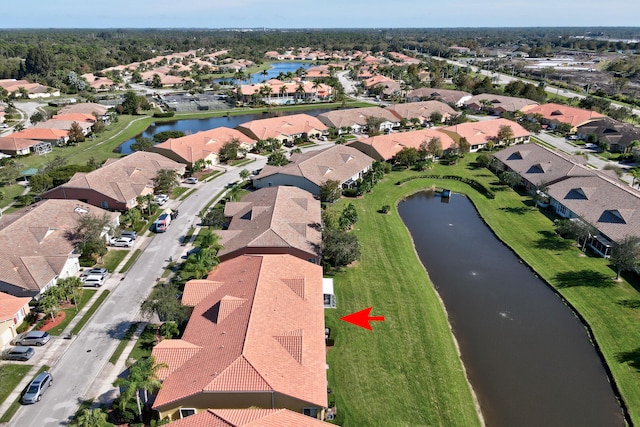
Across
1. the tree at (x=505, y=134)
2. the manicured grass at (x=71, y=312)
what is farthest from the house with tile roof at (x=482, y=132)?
the manicured grass at (x=71, y=312)

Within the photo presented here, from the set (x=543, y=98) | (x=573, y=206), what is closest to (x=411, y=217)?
(x=573, y=206)

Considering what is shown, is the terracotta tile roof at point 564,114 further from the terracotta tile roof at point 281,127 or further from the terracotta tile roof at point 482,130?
the terracotta tile roof at point 281,127

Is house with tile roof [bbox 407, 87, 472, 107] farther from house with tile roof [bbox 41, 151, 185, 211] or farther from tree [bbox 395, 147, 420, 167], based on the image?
house with tile roof [bbox 41, 151, 185, 211]

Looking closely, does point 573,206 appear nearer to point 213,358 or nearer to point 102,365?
point 213,358

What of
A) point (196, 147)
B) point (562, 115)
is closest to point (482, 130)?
point (562, 115)

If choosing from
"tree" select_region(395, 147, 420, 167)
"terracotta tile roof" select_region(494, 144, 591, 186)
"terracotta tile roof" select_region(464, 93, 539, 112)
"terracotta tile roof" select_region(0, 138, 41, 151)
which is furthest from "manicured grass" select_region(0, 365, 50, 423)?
"terracotta tile roof" select_region(464, 93, 539, 112)

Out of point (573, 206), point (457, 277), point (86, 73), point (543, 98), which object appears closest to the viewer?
point (457, 277)
